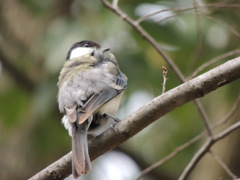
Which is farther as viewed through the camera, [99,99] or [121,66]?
[121,66]

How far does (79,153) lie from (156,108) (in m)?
0.51

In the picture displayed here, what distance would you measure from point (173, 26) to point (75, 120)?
2245mm

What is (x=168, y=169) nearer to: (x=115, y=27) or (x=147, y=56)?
(x=147, y=56)

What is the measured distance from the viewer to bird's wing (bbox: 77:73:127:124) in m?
3.32

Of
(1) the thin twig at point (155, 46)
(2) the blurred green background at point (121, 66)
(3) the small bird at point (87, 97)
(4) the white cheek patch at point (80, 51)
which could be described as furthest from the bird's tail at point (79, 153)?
(2) the blurred green background at point (121, 66)

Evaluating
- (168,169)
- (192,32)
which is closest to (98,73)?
(192,32)

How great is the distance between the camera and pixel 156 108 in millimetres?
2895

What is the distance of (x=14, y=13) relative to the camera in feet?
21.5

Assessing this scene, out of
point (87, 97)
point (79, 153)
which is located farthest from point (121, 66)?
point (79, 153)

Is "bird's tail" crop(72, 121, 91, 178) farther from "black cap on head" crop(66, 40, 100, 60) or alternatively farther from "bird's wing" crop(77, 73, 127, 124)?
"black cap on head" crop(66, 40, 100, 60)

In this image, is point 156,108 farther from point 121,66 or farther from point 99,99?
point 121,66

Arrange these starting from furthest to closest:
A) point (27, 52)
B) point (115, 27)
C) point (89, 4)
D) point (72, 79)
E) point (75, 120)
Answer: point (27, 52)
point (89, 4)
point (115, 27)
point (72, 79)
point (75, 120)

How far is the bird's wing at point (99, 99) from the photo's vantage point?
332cm

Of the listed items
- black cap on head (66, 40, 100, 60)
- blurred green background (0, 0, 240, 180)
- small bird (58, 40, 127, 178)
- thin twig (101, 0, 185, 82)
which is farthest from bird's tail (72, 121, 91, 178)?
blurred green background (0, 0, 240, 180)
